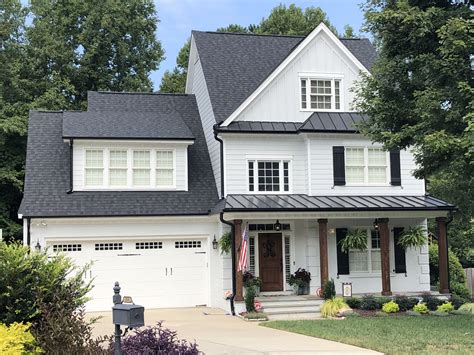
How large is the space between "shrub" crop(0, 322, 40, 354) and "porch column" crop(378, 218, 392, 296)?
13.6 m

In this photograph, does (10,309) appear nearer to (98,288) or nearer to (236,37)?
(98,288)

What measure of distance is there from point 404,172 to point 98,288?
11275 mm

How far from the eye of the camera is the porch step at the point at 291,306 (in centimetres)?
1827

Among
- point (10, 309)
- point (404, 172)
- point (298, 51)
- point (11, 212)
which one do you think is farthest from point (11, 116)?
point (10, 309)

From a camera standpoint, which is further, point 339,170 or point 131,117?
point 131,117

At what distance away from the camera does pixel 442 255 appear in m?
20.7

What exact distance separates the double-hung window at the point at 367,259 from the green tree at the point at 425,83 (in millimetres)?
6532

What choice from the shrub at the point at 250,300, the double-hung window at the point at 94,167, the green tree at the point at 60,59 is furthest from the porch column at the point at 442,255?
the green tree at the point at 60,59

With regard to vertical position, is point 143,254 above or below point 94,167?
below

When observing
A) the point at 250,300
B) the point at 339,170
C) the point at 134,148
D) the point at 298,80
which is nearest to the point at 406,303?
the point at 250,300

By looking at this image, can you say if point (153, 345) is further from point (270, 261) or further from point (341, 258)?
point (341, 258)

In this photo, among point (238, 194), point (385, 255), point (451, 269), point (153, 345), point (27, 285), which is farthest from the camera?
point (451, 269)

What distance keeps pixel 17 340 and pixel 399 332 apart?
8.85m

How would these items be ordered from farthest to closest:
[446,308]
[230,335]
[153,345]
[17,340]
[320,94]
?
1. [320,94]
2. [446,308]
3. [230,335]
4. [153,345]
5. [17,340]
